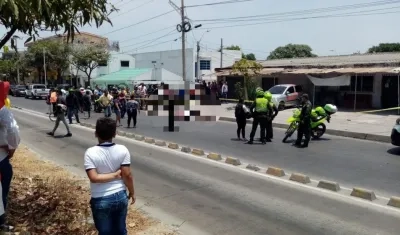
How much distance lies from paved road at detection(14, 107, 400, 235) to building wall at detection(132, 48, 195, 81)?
134ft

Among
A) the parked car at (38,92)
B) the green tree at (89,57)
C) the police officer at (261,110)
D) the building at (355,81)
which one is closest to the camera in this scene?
the police officer at (261,110)

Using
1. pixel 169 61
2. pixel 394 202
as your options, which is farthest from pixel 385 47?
pixel 394 202

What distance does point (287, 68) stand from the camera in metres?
31.3

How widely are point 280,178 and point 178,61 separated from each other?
4622 centimetres

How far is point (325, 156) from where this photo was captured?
11094 mm

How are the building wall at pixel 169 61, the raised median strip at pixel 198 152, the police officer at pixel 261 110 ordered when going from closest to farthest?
the raised median strip at pixel 198 152 < the police officer at pixel 261 110 < the building wall at pixel 169 61

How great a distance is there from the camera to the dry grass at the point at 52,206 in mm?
5059

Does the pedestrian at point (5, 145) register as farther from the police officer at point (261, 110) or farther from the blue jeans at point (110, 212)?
the police officer at point (261, 110)

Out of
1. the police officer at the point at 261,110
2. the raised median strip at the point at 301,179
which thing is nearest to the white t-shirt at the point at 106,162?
the raised median strip at the point at 301,179

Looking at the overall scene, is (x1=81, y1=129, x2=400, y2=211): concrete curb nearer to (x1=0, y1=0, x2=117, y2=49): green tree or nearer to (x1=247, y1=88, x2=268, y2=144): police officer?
(x1=247, y1=88, x2=268, y2=144): police officer

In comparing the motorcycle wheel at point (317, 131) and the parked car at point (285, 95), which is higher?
the parked car at point (285, 95)

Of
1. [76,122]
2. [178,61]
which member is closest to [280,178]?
[76,122]

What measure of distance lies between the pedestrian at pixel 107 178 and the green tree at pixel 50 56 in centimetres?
5423

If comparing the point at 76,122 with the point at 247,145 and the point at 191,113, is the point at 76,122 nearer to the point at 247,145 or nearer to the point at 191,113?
the point at 191,113
